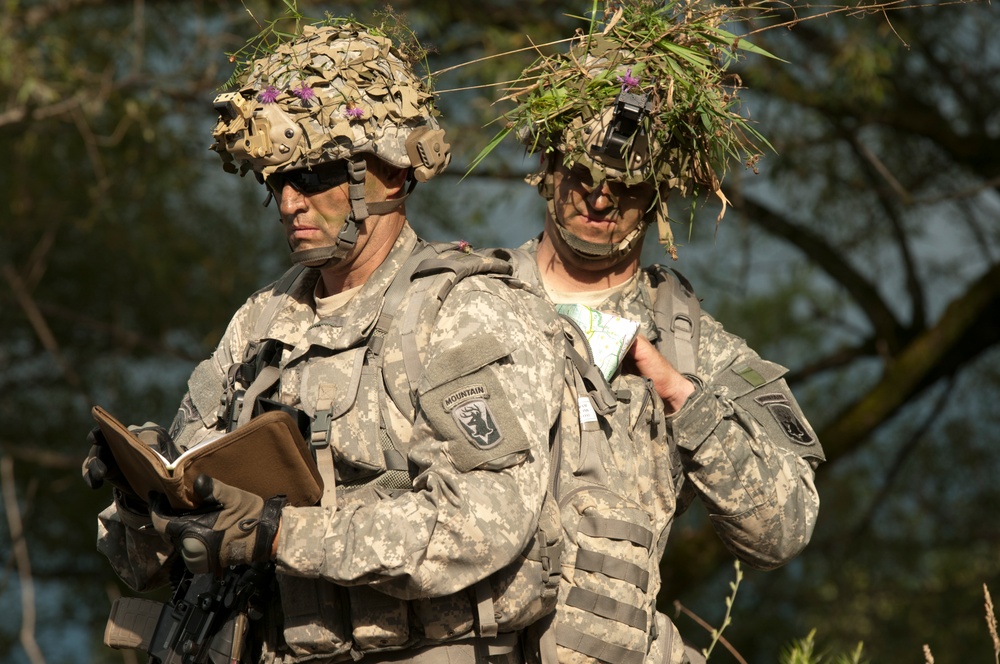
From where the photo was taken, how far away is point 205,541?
9.28 feet

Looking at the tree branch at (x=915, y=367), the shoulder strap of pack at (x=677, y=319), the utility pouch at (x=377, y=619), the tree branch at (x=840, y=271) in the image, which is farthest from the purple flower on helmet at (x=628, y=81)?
the tree branch at (x=840, y=271)

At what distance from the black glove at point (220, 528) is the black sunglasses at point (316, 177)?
2.68 ft

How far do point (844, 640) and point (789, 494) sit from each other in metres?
7.67

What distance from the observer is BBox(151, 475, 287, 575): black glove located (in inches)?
112

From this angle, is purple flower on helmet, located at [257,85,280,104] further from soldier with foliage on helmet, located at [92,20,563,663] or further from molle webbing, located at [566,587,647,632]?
molle webbing, located at [566,587,647,632]

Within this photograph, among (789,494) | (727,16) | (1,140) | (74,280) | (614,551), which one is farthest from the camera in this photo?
(74,280)

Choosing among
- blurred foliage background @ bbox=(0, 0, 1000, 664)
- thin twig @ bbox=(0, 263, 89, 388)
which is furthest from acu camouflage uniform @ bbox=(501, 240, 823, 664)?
thin twig @ bbox=(0, 263, 89, 388)

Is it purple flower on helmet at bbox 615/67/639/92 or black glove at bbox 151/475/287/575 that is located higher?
purple flower on helmet at bbox 615/67/639/92

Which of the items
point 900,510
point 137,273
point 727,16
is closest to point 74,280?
point 137,273

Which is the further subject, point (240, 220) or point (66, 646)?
point (66, 646)

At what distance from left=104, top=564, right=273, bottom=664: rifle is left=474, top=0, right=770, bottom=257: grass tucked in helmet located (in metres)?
1.43

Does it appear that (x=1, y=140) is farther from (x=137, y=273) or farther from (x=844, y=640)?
(x=844, y=640)

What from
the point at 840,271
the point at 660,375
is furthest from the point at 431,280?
the point at 840,271

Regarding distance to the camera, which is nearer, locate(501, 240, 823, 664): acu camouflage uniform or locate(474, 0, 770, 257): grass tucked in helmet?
locate(501, 240, 823, 664): acu camouflage uniform
